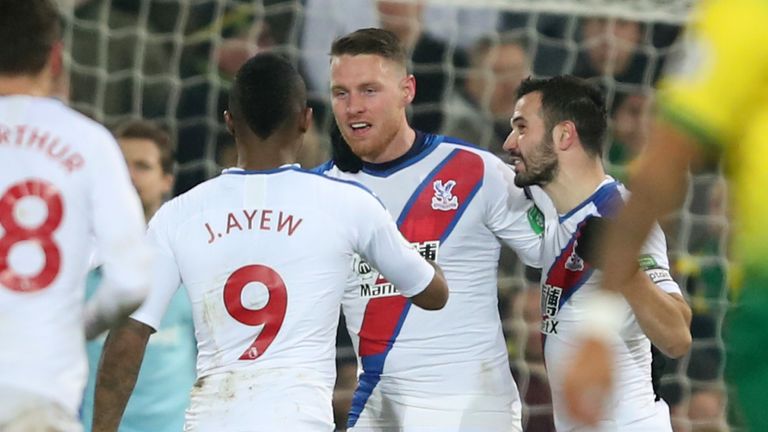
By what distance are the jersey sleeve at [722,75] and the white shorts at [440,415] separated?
240 centimetres

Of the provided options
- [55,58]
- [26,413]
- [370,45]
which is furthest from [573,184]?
[26,413]

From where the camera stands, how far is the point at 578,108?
4910 millimetres

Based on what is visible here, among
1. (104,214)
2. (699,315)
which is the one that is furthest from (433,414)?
(699,315)

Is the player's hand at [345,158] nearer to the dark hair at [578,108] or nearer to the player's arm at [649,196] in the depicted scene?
the dark hair at [578,108]

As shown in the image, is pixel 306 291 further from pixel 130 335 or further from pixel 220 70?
pixel 220 70

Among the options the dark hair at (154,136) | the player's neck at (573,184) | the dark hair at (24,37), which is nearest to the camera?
the dark hair at (24,37)

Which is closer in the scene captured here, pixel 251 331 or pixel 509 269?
pixel 251 331

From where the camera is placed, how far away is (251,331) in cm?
414

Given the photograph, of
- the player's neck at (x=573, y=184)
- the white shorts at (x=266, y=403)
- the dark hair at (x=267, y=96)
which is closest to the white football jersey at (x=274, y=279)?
the white shorts at (x=266, y=403)

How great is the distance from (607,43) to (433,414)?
283 centimetres

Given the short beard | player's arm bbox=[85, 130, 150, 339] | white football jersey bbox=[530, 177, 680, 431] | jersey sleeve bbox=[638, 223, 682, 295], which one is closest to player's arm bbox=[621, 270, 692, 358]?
jersey sleeve bbox=[638, 223, 682, 295]

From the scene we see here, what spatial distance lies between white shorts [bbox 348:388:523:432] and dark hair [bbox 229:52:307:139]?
1.11 metres

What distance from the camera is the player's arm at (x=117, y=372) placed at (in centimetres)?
417

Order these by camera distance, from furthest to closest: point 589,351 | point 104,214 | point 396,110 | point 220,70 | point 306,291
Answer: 1. point 220,70
2. point 396,110
3. point 306,291
4. point 104,214
5. point 589,351
